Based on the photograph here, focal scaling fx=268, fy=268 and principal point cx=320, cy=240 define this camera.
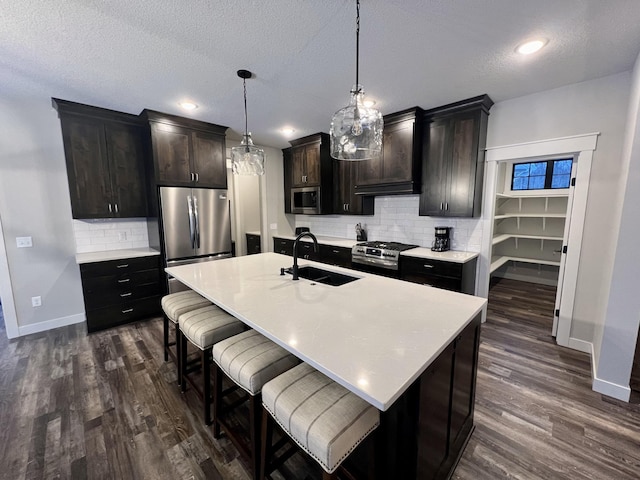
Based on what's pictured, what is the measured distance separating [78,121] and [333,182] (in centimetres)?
334

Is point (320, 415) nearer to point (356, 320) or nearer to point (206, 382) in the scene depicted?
point (356, 320)

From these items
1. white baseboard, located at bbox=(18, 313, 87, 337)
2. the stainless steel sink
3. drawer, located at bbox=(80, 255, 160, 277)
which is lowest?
white baseboard, located at bbox=(18, 313, 87, 337)

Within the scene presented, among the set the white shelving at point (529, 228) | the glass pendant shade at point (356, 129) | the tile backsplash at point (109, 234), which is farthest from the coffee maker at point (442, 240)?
the tile backsplash at point (109, 234)

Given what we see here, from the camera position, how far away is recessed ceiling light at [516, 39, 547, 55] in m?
1.89

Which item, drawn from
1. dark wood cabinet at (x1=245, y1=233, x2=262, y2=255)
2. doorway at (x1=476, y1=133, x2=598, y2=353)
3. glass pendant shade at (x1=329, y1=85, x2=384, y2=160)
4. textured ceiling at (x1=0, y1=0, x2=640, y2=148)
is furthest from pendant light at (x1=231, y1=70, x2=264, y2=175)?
dark wood cabinet at (x1=245, y1=233, x2=262, y2=255)

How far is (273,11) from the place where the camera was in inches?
63.1

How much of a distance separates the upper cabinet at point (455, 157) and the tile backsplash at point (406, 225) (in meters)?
0.28

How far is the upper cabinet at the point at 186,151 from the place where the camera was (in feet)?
11.0

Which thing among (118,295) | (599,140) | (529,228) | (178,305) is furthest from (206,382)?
(529,228)

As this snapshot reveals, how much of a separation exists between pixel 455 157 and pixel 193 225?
3.41 meters

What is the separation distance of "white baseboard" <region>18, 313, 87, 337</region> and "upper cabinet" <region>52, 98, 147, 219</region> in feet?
4.30

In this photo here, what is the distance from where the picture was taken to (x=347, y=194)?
4238 mm

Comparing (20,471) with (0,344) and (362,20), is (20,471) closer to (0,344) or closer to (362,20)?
(0,344)

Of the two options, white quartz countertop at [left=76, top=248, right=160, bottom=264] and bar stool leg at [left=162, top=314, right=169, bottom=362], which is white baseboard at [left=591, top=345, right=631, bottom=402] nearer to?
bar stool leg at [left=162, top=314, right=169, bottom=362]
